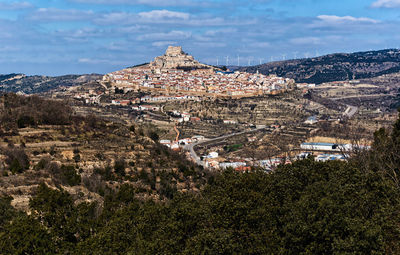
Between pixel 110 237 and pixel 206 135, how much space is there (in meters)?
64.4

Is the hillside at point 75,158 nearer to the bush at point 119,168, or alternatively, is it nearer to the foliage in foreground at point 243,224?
the bush at point 119,168

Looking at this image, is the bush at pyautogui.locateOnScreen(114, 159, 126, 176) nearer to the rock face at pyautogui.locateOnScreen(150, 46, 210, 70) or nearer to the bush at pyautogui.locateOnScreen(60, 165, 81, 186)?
the bush at pyautogui.locateOnScreen(60, 165, 81, 186)

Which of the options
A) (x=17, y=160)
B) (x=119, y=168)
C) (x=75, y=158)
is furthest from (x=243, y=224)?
(x=75, y=158)

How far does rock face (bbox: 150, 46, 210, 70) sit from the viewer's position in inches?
7047

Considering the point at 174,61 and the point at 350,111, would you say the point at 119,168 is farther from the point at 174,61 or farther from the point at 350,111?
the point at 174,61

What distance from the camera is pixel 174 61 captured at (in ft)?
596

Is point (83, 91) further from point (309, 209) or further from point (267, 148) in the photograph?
point (309, 209)

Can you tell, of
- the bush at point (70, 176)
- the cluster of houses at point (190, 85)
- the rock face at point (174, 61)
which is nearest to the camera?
the bush at point (70, 176)

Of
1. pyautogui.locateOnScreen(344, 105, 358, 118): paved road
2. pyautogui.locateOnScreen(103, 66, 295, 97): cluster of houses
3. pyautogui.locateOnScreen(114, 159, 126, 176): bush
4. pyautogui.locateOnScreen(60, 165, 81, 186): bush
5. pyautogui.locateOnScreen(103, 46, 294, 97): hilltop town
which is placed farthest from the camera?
pyautogui.locateOnScreen(103, 66, 295, 97): cluster of houses

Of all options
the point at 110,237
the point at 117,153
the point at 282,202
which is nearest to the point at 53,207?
the point at 110,237

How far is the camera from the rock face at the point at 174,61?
17900 cm

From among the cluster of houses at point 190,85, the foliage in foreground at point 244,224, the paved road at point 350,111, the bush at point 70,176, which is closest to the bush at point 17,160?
the bush at point 70,176

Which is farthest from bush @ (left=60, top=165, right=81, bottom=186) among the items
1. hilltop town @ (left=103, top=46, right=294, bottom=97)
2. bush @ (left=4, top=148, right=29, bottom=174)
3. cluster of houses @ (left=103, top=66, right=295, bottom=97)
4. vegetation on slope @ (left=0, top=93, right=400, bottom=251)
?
cluster of houses @ (left=103, top=66, right=295, bottom=97)

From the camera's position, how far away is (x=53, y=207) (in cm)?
1791
